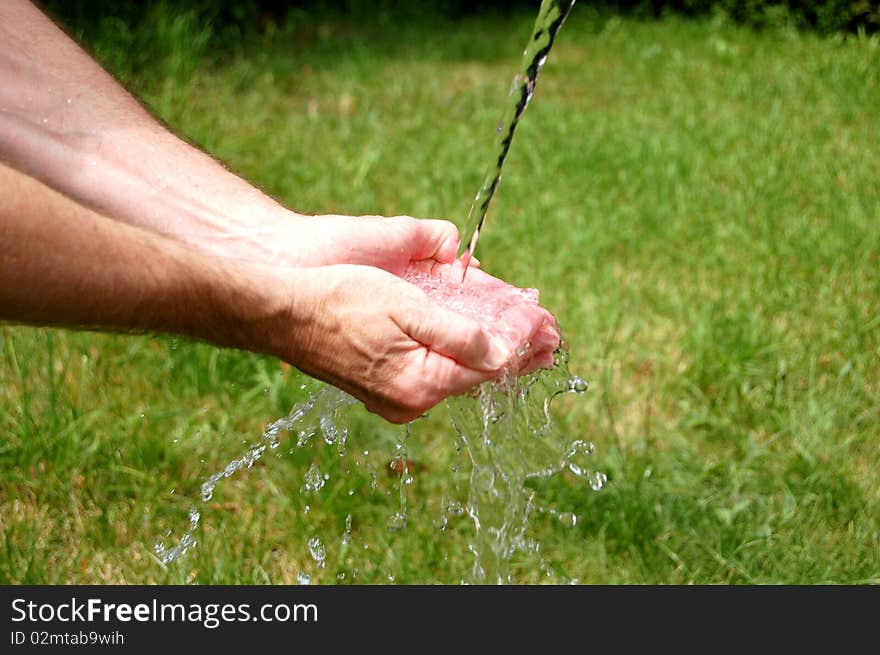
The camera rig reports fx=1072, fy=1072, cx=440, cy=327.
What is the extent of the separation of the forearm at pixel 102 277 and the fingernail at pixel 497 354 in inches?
14.1

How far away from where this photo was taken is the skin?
152 centimetres

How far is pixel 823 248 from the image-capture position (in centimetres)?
344

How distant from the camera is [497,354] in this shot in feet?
5.91

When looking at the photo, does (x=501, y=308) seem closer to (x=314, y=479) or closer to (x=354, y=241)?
(x=354, y=241)

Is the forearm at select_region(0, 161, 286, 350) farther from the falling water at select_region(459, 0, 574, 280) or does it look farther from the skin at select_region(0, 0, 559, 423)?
the falling water at select_region(459, 0, 574, 280)

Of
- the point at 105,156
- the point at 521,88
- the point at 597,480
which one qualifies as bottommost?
the point at 597,480

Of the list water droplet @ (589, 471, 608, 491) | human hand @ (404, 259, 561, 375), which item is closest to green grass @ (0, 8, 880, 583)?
water droplet @ (589, 471, 608, 491)

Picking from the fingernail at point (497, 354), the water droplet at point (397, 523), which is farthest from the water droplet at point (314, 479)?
the fingernail at point (497, 354)

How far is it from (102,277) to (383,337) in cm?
45

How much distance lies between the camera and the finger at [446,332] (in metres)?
1.72

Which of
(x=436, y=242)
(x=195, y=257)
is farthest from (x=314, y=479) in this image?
(x=195, y=257)

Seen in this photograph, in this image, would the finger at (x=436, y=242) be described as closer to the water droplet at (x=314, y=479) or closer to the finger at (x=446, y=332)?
the finger at (x=446, y=332)

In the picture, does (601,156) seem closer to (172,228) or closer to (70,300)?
(172,228)

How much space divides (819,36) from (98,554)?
399cm
